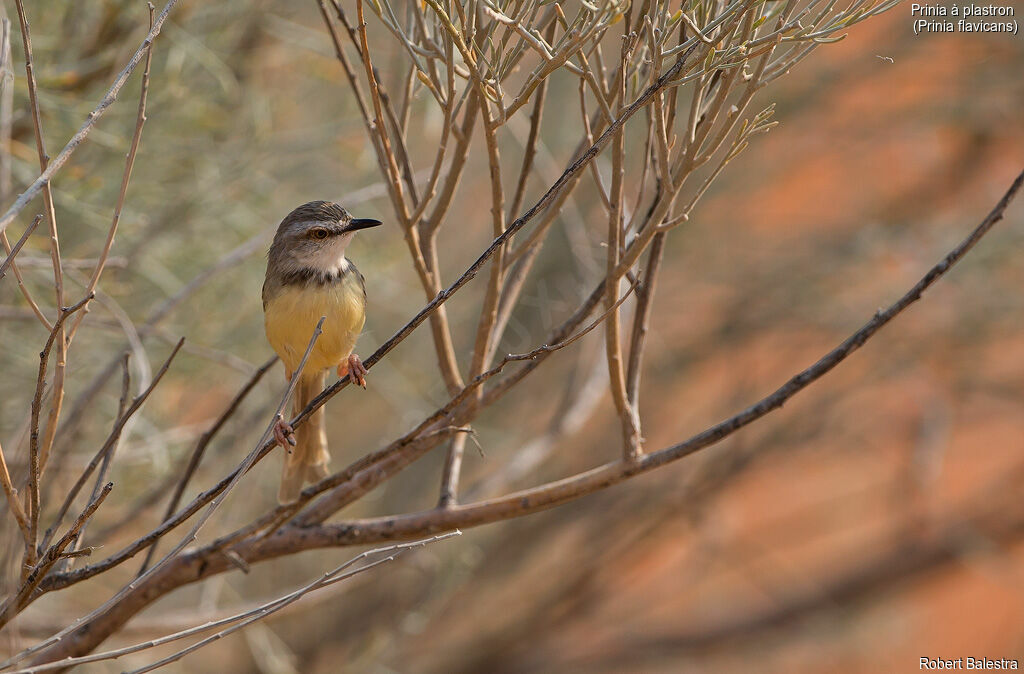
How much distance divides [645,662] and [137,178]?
5.99m

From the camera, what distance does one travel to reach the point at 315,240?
348 cm

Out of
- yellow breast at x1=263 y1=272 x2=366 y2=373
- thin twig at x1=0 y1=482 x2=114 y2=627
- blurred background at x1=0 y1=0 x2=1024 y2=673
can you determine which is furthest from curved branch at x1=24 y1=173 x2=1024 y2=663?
blurred background at x1=0 y1=0 x2=1024 y2=673

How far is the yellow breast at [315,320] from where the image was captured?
10.9 feet

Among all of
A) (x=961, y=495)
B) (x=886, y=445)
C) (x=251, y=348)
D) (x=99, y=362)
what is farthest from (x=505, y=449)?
(x=961, y=495)

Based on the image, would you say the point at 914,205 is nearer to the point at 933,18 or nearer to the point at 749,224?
the point at 749,224

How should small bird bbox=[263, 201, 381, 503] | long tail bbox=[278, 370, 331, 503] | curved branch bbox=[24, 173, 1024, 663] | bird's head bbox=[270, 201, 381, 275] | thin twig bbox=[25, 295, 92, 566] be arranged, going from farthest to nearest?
bird's head bbox=[270, 201, 381, 275] < small bird bbox=[263, 201, 381, 503] < long tail bbox=[278, 370, 331, 503] < curved branch bbox=[24, 173, 1024, 663] < thin twig bbox=[25, 295, 92, 566]

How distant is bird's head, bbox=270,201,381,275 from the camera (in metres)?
3.46

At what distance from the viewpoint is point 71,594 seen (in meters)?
6.46

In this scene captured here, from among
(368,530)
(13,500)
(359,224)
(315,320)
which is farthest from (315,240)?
(13,500)

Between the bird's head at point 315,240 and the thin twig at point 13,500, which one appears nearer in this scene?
the thin twig at point 13,500

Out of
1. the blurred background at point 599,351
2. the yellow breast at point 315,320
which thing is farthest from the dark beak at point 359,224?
the blurred background at point 599,351

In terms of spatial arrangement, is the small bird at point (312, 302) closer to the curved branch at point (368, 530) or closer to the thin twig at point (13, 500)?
the curved branch at point (368, 530)

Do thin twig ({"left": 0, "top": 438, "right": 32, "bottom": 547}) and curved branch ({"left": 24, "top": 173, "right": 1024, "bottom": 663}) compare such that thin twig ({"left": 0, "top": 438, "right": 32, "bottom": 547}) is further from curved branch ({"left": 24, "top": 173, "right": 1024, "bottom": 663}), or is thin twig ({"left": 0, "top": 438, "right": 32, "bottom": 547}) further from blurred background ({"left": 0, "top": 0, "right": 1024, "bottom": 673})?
blurred background ({"left": 0, "top": 0, "right": 1024, "bottom": 673})

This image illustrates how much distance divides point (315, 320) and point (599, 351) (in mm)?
1249
